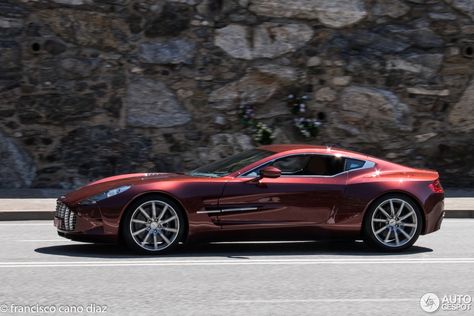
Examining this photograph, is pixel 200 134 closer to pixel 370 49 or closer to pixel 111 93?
pixel 111 93

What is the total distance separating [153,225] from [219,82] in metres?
8.59

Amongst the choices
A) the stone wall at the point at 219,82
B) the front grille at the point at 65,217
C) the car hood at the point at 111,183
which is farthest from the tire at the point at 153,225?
the stone wall at the point at 219,82

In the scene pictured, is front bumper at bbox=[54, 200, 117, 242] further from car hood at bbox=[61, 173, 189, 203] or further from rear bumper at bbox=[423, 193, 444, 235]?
rear bumper at bbox=[423, 193, 444, 235]

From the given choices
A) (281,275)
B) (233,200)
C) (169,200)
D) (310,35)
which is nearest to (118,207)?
(169,200)

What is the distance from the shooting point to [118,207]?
9.88 m

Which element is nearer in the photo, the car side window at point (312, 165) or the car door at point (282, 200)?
the car door at point (282, 200)

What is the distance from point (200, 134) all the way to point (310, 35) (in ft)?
9.65

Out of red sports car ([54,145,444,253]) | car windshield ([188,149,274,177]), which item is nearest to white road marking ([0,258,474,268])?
red sports car ([54,145,444,253])

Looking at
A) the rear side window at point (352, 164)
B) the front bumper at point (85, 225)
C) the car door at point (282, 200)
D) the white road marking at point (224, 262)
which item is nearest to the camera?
the white road marking at point (224, 262)

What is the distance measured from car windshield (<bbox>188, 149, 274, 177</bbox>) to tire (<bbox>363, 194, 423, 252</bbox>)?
1364mm

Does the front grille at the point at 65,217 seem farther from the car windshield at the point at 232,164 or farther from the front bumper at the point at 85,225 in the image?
the car windshield at the point at 232,164

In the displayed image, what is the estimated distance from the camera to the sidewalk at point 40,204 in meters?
14.3

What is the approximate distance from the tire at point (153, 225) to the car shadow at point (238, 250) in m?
0.12

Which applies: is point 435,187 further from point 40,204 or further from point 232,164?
point 40,204
